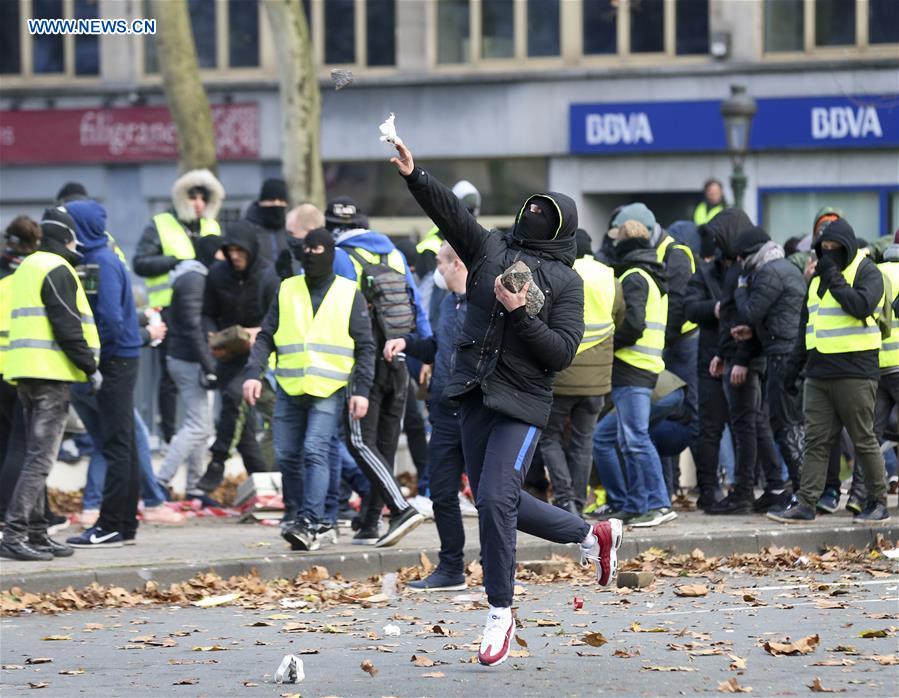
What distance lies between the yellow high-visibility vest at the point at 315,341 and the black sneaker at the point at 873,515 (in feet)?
11.3

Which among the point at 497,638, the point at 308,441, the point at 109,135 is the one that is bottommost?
the point at 497,638

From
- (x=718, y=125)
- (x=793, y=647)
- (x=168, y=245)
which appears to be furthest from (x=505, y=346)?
(x=718, y=125)

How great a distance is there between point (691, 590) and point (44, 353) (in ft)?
12.9

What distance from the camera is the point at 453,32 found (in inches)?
1232

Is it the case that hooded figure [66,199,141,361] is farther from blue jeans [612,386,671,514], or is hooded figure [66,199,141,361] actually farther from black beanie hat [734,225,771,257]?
black beanie hat [734,225,771,257]

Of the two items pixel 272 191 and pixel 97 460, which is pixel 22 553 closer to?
pixel 97 460

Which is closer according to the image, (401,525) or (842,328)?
(401,525)

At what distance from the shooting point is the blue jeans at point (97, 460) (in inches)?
491

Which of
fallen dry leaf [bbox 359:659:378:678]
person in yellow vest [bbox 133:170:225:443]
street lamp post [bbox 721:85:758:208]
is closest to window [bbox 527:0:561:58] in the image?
street lamp post [bbox 721:85:758:208]

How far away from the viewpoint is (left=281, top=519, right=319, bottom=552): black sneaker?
1151cm

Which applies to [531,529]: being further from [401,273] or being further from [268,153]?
[268,153]

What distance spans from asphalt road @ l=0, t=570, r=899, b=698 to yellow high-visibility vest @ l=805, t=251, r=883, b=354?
Answer: 75.1 inches

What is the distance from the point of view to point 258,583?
35.7 ft

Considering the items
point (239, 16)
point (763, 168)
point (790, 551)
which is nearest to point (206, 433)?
point (790, 551)
